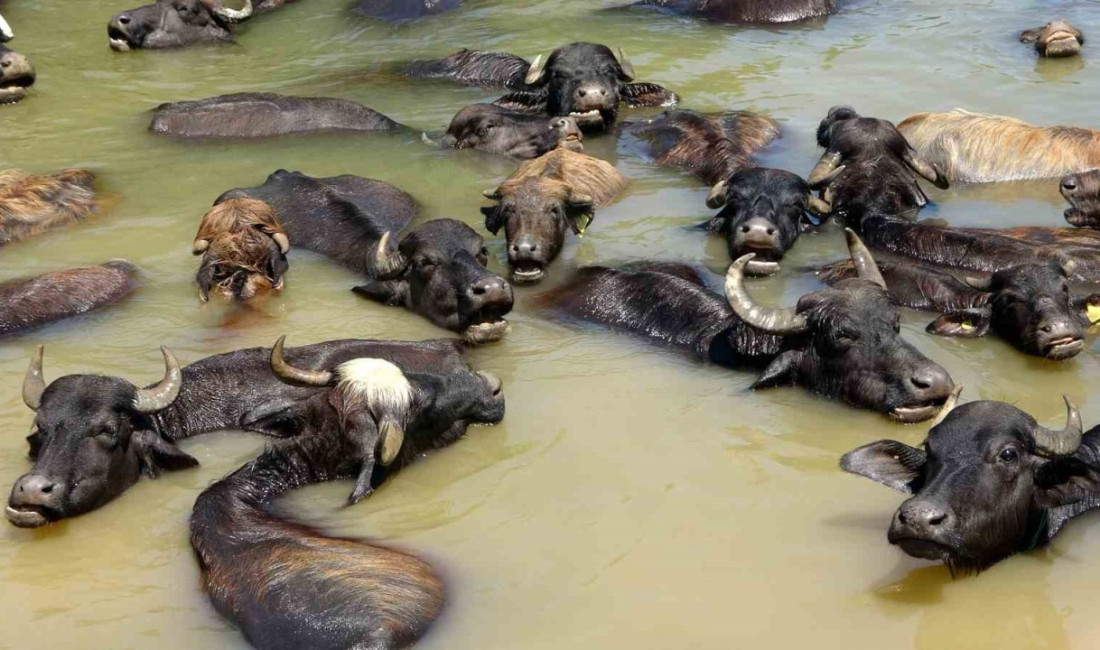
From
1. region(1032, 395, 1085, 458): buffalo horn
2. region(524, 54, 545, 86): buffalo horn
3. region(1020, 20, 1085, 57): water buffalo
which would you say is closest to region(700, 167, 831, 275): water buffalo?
region(524, 54, 545, 86): buffalo horn

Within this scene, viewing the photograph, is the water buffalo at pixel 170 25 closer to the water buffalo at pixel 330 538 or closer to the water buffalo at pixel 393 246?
the water buffalo at pixel 393 246

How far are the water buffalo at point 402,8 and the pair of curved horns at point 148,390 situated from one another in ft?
34.6

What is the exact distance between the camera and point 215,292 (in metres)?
9.66

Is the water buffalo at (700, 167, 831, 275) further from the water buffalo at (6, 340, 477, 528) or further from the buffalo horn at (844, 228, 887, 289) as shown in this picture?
the water buffalo at (6, 340, 477, 528)

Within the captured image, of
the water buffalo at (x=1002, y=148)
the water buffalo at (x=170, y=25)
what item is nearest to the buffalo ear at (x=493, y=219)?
the water buffalo at (x=1002, y=148)

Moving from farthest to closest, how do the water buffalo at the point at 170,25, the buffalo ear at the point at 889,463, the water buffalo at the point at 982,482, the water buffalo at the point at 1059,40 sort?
1. the water buffalo at the point at 170,25
2. the water buffalo at the point at 1059,40
3. the buffalo ear at the point at 889,463
4. the water buffalo at the point at 982,482

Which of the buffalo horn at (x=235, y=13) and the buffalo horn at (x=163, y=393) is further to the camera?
the buffalo horn at (x=235, y=13)

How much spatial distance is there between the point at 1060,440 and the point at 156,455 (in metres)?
4.30

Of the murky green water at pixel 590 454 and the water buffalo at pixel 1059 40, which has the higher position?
the water buffalo at pixel 1059 40

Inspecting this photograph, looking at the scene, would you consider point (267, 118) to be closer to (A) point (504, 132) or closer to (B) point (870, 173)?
(A) point (504, 132)

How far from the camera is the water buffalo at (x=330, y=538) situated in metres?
5.67

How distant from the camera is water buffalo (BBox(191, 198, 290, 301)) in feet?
31.5

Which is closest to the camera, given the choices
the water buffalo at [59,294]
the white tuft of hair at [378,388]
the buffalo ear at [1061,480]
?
the buffalo ear at [1061,480]

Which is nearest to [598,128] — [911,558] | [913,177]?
[913,177]
